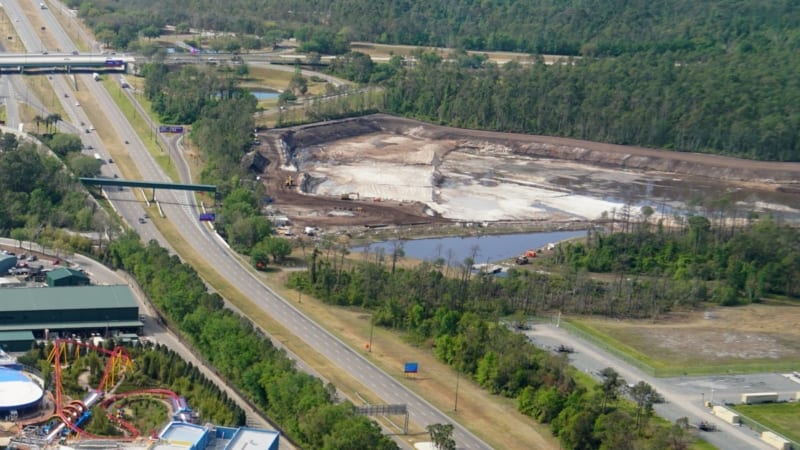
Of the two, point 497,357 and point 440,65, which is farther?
point 440,65

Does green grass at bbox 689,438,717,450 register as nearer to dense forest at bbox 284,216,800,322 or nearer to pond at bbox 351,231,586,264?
dense forest at bbox 284,216,800,322

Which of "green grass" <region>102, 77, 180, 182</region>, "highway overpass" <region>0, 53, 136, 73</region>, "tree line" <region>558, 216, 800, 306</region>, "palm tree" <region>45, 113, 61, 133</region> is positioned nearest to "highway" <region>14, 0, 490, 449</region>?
"green grass" <region>102, 77, 180, 182</region>

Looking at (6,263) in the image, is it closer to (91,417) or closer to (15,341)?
(15,341)

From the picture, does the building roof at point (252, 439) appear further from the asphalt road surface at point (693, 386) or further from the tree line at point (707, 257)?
the tree line at point (707, 257)

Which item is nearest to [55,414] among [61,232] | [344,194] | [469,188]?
[61,232]

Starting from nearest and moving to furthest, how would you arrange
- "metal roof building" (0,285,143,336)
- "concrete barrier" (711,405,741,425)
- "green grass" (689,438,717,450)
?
"green grass" (689,438,717,450) < "concrete barrier" (711,405,741,425) < "metal roof building" (0,285,143,336)

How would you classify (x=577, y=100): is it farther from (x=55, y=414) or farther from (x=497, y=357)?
(x=55, y=414)
